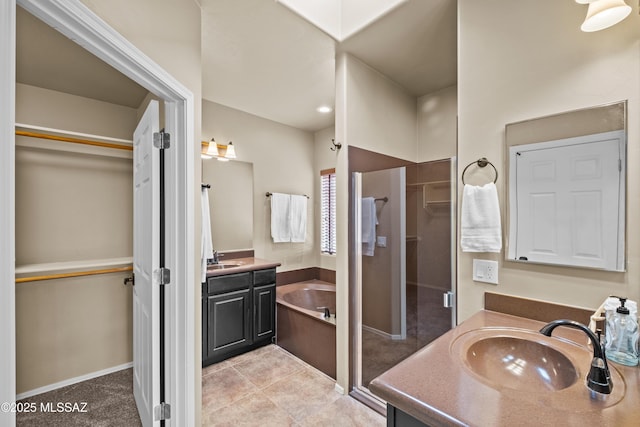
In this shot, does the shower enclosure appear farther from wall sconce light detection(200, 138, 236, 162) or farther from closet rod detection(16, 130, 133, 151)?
closet rod detection(16, 130, 133, 151)

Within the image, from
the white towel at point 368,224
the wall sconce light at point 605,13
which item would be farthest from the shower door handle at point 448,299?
the wall sconce light at point 605,13

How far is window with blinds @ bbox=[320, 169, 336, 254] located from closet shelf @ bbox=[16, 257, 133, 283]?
2.38 m

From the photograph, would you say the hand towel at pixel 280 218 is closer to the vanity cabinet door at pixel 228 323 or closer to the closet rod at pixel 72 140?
the vanity cabinet door at pixel 228 323

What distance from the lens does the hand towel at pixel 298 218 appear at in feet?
12.5

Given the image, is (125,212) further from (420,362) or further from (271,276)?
(420,362)

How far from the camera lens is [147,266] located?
170 centimetres

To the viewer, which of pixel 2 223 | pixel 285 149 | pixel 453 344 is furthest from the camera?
pixel 285 149

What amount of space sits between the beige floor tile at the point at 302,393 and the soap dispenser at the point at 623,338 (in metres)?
1.75

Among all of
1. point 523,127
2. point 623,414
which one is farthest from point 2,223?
point 523,127

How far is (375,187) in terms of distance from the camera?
2318mm

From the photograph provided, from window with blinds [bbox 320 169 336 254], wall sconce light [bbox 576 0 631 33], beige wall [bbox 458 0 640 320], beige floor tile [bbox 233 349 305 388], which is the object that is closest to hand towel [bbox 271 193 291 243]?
window with blinds [bbox 320 169 336 254]

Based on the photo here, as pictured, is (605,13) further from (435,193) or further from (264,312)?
(264,312)

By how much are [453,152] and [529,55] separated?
4.81ft

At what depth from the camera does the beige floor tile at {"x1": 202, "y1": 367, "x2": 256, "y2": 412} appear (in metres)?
2.10
